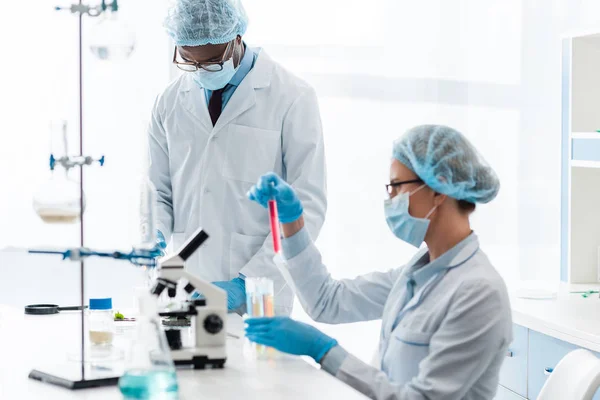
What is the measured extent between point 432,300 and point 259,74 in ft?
3.42

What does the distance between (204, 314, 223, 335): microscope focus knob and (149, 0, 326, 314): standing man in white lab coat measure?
64cm

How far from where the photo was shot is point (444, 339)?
1.58 meters

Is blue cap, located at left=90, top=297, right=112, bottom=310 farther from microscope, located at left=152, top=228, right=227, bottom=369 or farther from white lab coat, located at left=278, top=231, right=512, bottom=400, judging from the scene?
white lab coat, located at left=278, top=231, right=512, bottom=400

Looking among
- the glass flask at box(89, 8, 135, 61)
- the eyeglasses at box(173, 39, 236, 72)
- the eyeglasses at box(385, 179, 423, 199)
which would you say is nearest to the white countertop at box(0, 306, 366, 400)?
the eyeglasses at box(385, 179, 423, 199)

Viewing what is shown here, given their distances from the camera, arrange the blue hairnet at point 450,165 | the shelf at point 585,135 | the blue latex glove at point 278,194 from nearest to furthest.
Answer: the blue hairnet at point 450,165
the blue latex glove at point 278,194
the shelf at point 585,135

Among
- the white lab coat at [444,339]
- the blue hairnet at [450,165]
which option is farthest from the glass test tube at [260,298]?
the blue hairnet at [450,165]

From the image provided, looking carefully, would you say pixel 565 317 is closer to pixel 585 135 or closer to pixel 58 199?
pixel 585 135

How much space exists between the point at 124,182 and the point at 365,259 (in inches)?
44.5

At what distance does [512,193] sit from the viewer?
156 inches

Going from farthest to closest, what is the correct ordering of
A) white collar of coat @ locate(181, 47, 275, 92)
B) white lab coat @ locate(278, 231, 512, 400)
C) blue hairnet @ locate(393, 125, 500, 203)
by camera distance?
white collar of coat @ locate(181, 47, 275, 92) < blue hairnet @ locate(393, 125, 500, 203) < white lab coat @ locate(278, 231, 512, 400)

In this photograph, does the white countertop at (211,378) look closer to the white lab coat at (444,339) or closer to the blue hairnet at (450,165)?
the white lab coat at (444,339)

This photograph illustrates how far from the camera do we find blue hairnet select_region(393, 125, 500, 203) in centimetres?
169

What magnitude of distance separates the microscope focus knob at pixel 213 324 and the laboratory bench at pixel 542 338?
1055 millimetres

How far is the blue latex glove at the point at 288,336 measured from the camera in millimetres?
1661
